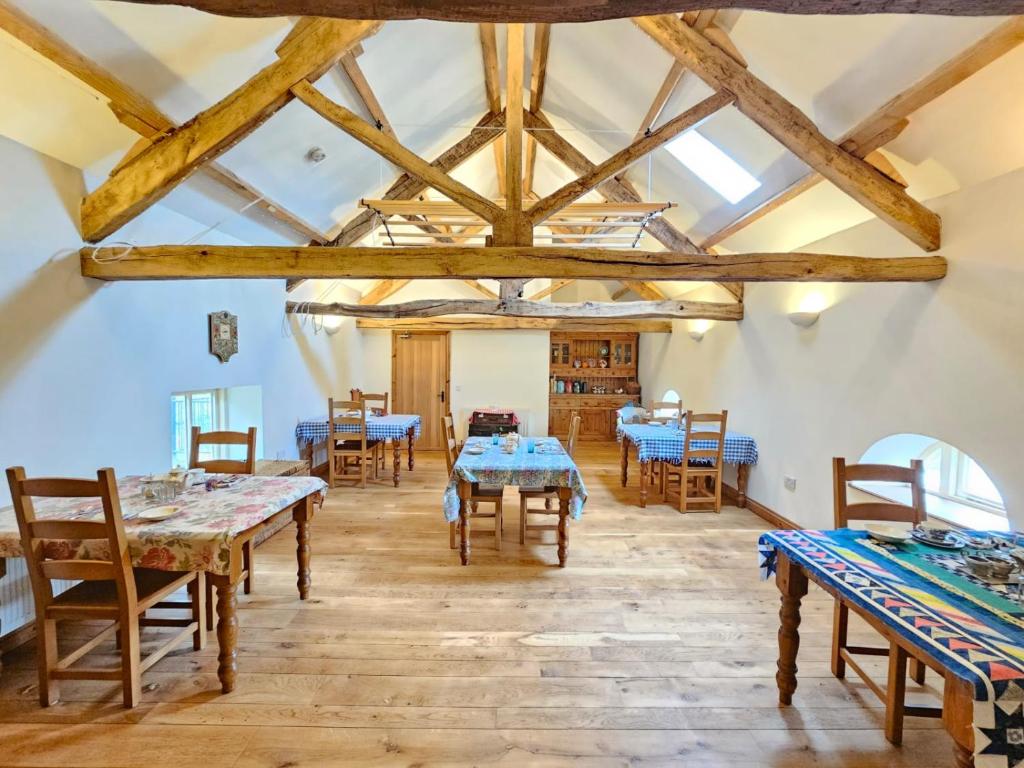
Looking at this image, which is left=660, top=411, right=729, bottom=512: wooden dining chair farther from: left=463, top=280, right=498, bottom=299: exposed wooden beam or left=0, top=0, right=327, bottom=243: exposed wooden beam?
left=0, top=0, right=327, bottom=243: exposed wooden beam

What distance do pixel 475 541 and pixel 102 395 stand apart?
2657 millimetres

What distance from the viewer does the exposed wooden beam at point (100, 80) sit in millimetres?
1971

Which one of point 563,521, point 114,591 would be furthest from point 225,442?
point 563,521

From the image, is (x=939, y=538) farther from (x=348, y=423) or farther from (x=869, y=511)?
(x=348, y=423)

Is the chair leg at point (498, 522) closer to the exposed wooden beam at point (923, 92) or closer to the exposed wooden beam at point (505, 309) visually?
the exposed wooden beam at point (505, 309)

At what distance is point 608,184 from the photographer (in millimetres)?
5016

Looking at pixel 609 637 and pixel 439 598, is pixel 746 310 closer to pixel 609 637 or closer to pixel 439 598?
pixel 609 637

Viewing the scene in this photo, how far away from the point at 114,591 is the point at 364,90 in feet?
11.8

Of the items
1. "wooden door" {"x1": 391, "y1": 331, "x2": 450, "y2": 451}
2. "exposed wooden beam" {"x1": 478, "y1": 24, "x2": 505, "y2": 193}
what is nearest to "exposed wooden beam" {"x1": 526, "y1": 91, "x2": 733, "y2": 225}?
"exposed wooden beam" {"x1": 478, "y1": 24, "x2": 505, "y2": 193}

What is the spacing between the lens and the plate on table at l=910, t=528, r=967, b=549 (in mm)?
1771

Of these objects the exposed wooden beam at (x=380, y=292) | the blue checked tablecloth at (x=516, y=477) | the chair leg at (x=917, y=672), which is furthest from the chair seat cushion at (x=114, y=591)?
the exposed wooden beam at (x=380, y=292)

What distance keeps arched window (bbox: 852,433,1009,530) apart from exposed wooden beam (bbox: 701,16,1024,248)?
5.87 feet

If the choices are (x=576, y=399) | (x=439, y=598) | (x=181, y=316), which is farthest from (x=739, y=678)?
(x=576, y=399)

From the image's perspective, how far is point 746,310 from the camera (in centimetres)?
491
